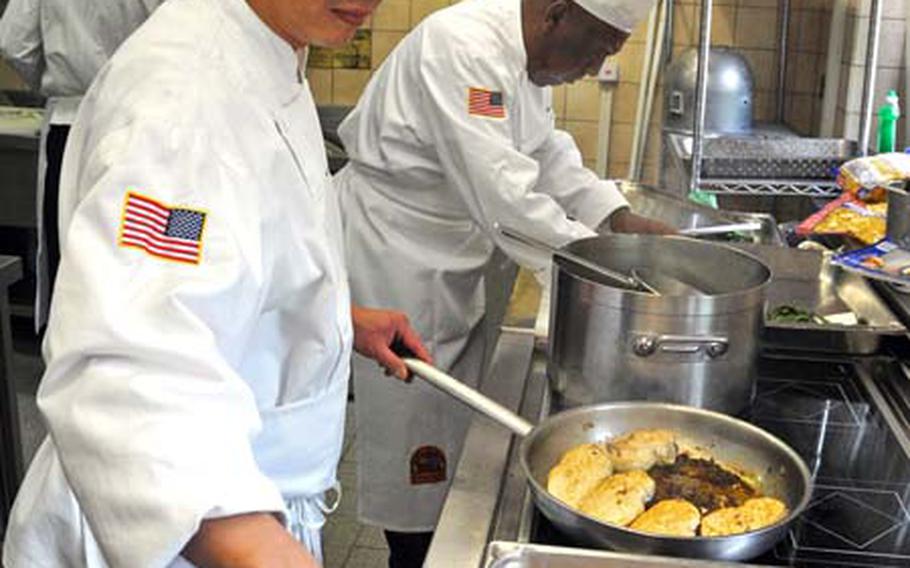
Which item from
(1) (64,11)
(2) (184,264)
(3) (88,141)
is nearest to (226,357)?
(2) (184,264)

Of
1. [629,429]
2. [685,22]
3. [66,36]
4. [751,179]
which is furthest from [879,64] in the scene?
[66,36]

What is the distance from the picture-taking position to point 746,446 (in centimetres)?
98

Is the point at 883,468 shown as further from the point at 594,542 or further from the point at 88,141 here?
the point at 88,141

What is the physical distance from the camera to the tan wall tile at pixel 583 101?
3.53 m

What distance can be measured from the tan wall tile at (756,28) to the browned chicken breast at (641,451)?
256 cm

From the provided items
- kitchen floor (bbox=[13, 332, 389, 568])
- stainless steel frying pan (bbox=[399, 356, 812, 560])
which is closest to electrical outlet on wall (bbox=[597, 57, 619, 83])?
kitchen floor (bbox=[13, 332, 389, 568])

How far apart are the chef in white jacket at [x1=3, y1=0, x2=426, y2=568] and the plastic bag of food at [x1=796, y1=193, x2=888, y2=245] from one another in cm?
86

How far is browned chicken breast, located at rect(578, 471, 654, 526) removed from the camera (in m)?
0.86

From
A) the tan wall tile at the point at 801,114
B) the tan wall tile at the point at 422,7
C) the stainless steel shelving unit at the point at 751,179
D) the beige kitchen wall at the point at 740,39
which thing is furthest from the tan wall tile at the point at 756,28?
the stainless steel shelving unit at the point at 751,179

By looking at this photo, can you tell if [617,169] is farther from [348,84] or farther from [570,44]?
[570,44]

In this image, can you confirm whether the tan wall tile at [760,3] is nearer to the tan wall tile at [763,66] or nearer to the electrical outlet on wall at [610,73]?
the tan wall tile at [763,66]

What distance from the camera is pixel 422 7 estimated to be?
11.6 feet

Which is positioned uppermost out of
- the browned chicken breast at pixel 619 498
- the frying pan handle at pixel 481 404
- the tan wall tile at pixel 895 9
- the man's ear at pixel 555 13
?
the tan wall tile at pixel 895 9

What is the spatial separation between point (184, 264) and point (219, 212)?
0.06 metres
